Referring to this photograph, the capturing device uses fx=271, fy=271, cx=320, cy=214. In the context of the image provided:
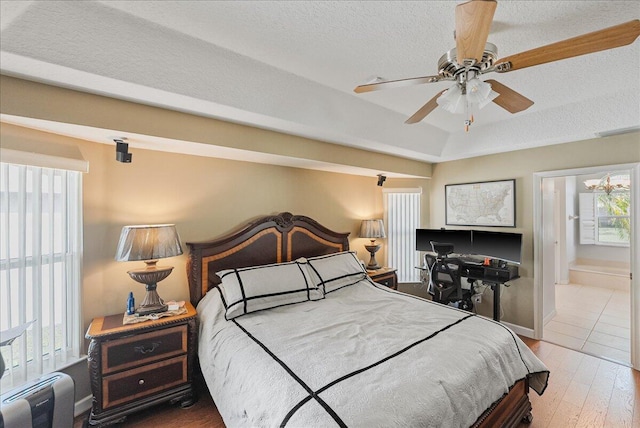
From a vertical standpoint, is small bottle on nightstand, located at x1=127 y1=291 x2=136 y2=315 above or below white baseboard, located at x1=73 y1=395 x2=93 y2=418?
above

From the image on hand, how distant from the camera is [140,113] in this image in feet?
6.15

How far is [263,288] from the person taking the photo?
2.38m

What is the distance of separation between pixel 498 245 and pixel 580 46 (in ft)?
8.62

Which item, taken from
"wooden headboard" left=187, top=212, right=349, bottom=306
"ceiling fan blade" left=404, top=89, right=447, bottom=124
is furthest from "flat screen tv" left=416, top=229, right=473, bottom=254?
"ceiling fan blade" left=404, top=89, right=447, bottom=124

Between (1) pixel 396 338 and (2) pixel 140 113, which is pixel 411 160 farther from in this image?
(2) pixel 140 113

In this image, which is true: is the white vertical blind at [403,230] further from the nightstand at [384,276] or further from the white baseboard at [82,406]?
the white baseboard at [82,406]

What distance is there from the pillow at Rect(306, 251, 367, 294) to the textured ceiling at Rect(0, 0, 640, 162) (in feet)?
4.41

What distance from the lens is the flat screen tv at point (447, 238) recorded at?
143 inches

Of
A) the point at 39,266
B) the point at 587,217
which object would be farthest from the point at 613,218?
the point at 39,266

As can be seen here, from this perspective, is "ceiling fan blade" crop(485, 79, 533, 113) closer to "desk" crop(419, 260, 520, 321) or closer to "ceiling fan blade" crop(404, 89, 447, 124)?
"ceiling fan blade" crop(404, 89, 447, 124)

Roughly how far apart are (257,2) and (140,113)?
3.65 feet

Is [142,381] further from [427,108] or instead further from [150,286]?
[427,108]

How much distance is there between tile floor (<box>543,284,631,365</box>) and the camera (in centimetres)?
303

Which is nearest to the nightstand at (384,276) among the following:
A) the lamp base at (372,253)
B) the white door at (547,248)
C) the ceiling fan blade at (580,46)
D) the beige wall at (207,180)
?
the lamp base at (372,253)
